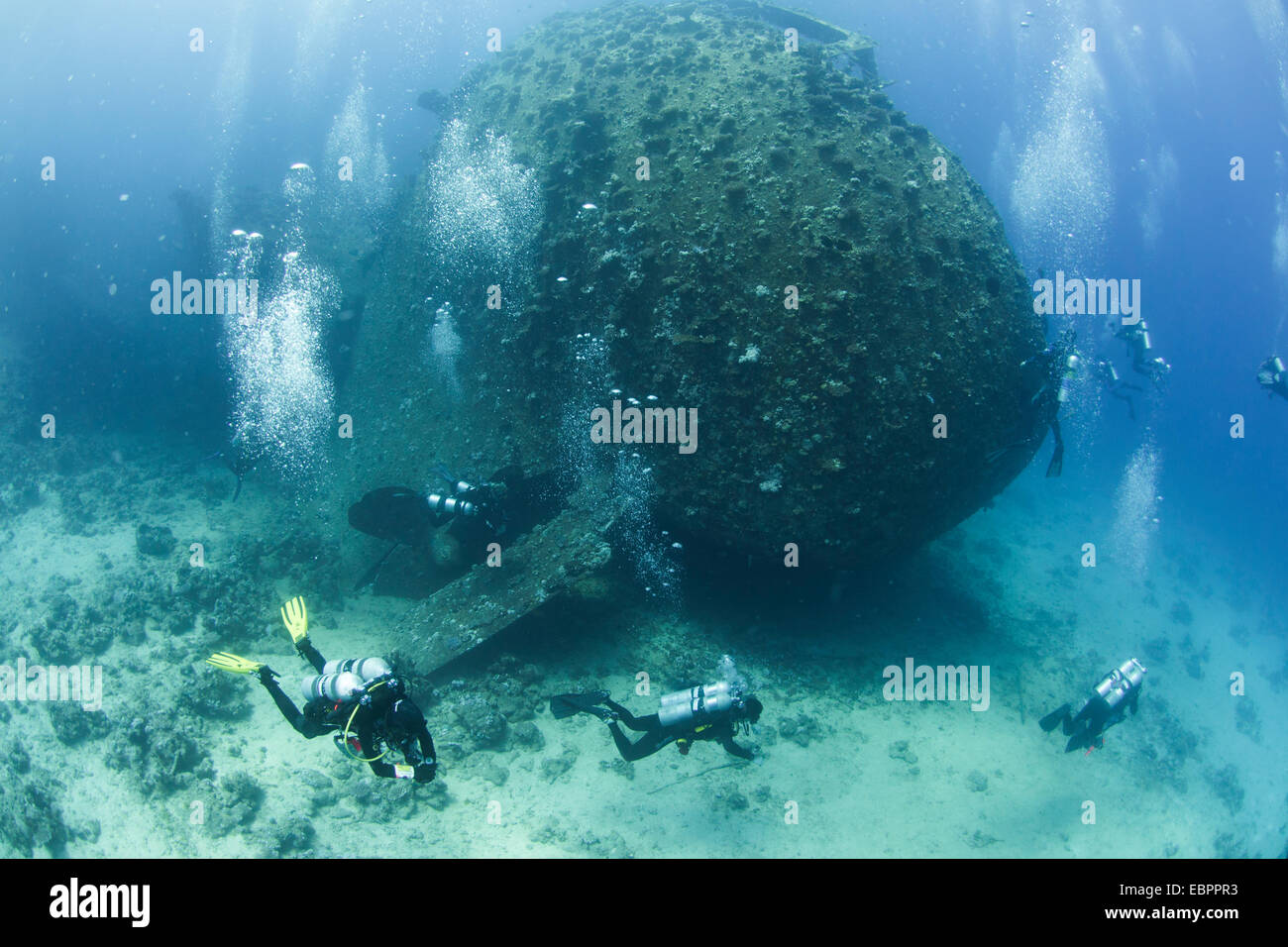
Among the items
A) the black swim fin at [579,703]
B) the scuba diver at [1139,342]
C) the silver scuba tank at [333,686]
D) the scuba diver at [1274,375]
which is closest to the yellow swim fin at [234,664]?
the silver scuba tank at [333,686]

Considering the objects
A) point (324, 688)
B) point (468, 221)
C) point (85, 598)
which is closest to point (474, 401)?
point (468, 221)

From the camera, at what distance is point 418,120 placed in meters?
52.7

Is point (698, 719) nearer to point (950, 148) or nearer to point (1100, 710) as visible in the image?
point (1100, 710)

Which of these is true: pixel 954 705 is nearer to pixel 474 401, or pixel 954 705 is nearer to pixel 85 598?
pixel 474 401

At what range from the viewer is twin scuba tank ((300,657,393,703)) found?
5143mm

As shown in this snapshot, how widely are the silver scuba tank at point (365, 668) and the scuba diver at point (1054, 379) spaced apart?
9713mm

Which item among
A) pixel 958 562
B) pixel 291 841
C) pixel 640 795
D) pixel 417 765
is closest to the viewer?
pixel 417 765

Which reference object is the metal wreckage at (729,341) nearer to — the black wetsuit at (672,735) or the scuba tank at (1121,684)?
the black wetsuit at (672,735)

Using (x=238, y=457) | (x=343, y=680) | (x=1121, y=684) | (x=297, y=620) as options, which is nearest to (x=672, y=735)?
(x=343, y=680)

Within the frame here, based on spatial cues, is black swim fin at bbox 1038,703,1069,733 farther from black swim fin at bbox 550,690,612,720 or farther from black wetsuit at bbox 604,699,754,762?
black swim fin at bbox 550,690,612,720

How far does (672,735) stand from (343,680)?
3913mm

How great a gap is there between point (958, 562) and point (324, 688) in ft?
49.3

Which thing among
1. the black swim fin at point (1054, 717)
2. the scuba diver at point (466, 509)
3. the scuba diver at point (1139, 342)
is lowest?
the black swim fin at point (1054, 717)

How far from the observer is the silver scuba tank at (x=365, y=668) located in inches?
208
